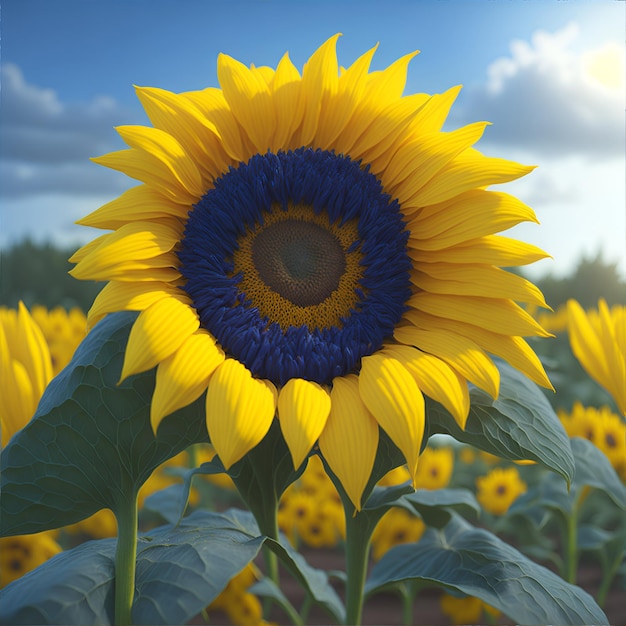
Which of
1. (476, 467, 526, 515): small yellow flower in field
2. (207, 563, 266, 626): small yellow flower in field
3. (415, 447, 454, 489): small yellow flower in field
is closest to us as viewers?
(207, 563, 266, 626): small yellow flower in field

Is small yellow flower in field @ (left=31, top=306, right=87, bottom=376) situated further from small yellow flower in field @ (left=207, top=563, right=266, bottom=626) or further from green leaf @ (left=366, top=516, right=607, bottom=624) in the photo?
green leaf @ (left=366, top=516, right=607, bottom=624)

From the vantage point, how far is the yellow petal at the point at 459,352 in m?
0.58

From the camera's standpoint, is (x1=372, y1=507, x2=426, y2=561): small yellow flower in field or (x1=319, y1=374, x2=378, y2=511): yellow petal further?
(x1=372, y1=507, x2=426, y2=561): small yellow flower in field

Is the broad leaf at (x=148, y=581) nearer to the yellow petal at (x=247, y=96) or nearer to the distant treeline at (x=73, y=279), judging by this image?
the yellow petal at (x=247, y=96)

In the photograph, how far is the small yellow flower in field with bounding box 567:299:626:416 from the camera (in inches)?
34.7

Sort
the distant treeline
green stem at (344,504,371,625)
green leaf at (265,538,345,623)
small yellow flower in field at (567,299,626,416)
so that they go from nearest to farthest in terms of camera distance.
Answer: green leaf at (265,538,345,623) < green stem at (344,504,371,625) < small yellow flower in field at (567,299,626,416) < the distant treeline

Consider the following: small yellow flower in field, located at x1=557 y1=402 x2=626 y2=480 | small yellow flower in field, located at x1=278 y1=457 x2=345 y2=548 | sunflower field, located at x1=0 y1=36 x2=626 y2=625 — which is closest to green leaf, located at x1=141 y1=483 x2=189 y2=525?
sunflower field, located at x1=0 y1=36 x2=626 y2=625

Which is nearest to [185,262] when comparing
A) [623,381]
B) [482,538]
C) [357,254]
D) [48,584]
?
[357,254]

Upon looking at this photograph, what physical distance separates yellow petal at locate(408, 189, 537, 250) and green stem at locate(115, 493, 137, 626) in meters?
0.35

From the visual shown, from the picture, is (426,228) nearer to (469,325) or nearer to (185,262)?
(469,325)

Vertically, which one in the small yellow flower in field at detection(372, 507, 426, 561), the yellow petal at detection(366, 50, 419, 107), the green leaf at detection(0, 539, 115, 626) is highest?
the yellow petal at detection(366, 50, 419, 107)

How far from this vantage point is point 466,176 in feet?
2.09

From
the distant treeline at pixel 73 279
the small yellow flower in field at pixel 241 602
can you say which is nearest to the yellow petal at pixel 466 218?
the small yellow flower in field at pixel 241 602

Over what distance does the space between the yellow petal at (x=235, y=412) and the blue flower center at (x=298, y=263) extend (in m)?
0.05
